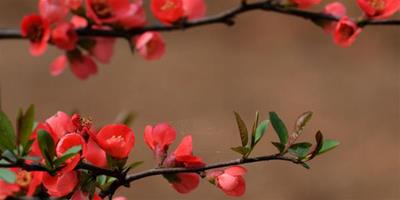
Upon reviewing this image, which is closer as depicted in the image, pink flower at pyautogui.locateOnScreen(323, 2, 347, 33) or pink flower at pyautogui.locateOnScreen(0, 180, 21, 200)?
pink flower at pyautogui.locateOnScreen(0, 180, 21, 200)

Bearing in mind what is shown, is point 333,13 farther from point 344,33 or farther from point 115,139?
point 115,139

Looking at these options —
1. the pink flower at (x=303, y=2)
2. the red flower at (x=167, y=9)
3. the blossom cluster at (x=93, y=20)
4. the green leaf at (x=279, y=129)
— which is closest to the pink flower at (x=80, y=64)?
the blossom cluster at (x=93, y=20)

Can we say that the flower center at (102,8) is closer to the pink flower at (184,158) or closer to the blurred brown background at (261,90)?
the pink flower at (184,158)

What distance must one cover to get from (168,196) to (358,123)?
737 millimetres

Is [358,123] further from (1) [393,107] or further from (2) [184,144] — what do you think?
(2) [184,144]

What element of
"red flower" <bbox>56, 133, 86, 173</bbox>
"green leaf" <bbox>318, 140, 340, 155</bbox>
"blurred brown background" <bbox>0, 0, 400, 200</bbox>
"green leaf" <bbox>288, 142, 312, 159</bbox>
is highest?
"red flower" <bbox>56, 133, 86, 173</bbox>

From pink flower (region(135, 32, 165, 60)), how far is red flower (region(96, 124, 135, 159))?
28 cm

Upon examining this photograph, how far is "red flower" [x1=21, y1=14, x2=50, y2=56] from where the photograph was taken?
31.7 inches

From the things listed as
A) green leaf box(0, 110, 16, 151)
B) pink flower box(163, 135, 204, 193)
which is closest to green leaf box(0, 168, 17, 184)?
green leaf box(0, 110, 16, 151)

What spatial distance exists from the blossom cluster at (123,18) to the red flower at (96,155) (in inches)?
8.2

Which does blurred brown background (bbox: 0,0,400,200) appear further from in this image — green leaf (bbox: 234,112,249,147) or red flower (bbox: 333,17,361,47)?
green leaf (bbox: 234,112,249,147)

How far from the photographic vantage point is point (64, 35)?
0.83 meters

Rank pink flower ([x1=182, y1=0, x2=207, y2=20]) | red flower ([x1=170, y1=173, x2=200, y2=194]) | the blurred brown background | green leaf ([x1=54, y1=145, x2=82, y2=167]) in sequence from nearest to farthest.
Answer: green leaf ([x1=54, y1=145, x2=82, y2=167])
red flower ([x1=170, y1=173, x2=200, y2=194])
pink flower ([x1=182, y1=0, x2=207, y2=20])
the blurred brown background

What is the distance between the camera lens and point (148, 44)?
2.92 ft
